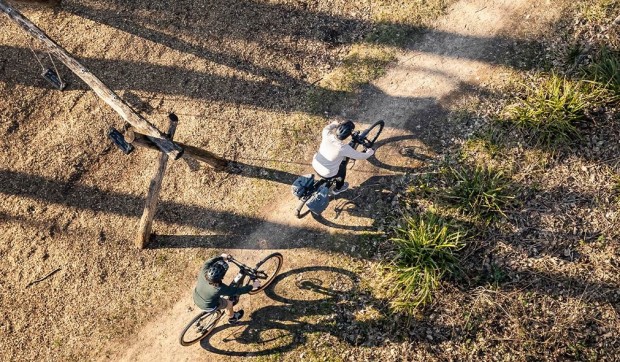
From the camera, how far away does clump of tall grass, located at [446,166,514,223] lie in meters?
9.55

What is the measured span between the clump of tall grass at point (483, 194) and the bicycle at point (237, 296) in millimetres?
4053

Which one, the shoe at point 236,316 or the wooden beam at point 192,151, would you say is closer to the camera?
the wooden beam at point 192,151

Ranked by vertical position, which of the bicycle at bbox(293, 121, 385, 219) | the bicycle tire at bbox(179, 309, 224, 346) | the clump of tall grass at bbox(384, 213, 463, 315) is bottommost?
the bicycle tire at bbox(179, 309, 224, 346)

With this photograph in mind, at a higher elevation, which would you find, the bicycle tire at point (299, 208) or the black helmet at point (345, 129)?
the black helmet at point (345, 129)

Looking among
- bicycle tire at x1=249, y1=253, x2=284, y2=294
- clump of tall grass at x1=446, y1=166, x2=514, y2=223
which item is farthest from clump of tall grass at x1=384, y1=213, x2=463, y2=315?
bicycle tire at x1=249, y1=253, x2=284, y2=294

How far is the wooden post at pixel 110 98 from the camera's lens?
8.88 metres

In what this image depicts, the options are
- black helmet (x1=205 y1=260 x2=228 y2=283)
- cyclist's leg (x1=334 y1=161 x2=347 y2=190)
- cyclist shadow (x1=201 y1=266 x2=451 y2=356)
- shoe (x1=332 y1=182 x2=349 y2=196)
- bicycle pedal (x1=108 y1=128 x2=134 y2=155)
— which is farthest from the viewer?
shoe (x1=332 y1=182 x2=349 y2=196)

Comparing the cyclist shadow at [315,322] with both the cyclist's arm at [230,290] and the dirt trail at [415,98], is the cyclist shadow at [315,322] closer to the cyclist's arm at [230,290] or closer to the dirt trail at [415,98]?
the dirt trail at [415,98]

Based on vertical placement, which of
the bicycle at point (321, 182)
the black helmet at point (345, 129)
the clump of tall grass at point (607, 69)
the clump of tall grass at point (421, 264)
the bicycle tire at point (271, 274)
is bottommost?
the bicycle tire at point (271, 274)

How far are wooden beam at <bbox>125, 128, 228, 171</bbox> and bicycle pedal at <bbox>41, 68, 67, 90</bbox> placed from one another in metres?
4.14

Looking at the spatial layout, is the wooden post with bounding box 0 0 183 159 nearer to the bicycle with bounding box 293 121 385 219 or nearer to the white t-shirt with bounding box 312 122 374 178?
the bicycle with bounding box 293 121 385 219

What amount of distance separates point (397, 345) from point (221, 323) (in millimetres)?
3671

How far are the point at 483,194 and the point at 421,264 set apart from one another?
2002mm

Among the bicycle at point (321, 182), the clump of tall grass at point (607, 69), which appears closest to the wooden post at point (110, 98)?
the bicycle at point (321, 182)
